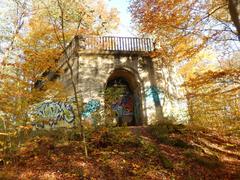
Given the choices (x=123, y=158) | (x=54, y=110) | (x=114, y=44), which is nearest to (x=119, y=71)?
(x=114, y=44)

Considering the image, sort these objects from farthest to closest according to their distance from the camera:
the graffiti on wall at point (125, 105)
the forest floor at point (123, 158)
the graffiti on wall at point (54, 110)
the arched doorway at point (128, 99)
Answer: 1. the graffiti on wall at point (125, 105)
2. the arched doorway at point (128, 99)
3. the graffiti on wall at point (54, 110)
4. the forest floor at point (123, 158)

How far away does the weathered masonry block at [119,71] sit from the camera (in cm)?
1734

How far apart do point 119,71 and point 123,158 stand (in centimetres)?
865

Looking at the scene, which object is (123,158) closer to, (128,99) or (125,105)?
(125,105)

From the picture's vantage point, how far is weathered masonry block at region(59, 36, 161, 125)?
1734cm

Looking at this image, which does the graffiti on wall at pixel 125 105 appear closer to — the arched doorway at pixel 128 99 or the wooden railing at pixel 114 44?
the arched doorway at pixel 128 99

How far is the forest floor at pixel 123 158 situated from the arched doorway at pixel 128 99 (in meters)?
5.08

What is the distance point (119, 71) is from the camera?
1852cm

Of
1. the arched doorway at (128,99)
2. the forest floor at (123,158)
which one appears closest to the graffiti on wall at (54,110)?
the arched doorway at (128,99)

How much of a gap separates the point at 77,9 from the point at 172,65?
969 cm

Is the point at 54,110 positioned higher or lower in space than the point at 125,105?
lower

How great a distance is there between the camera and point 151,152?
37.0 feet

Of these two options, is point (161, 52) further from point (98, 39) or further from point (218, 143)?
point (218, 143)

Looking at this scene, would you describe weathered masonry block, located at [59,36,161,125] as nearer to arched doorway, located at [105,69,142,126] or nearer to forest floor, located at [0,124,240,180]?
arched doorway, located at [105,69,142,126]
